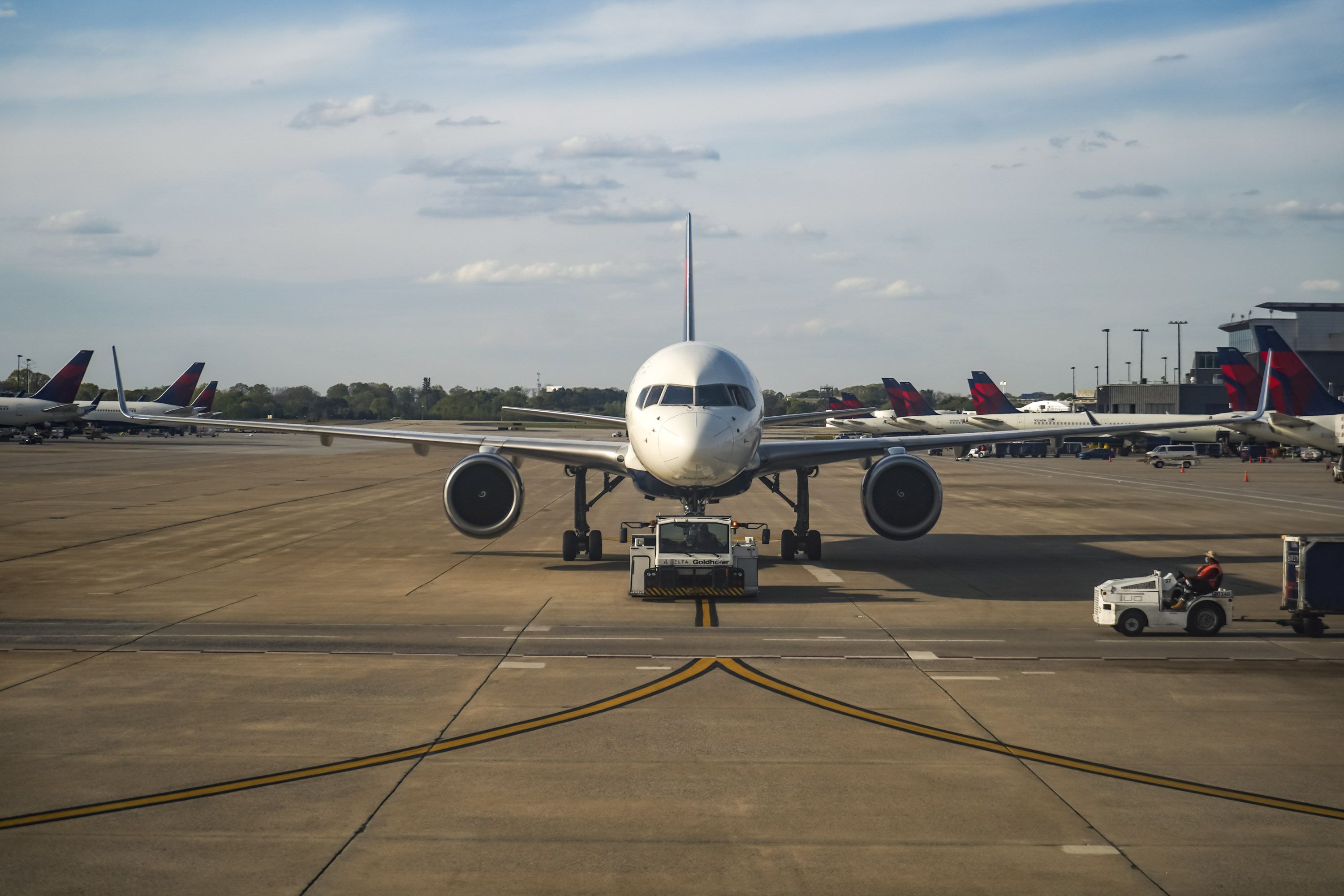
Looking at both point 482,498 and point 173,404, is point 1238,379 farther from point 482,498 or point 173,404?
point 173,404

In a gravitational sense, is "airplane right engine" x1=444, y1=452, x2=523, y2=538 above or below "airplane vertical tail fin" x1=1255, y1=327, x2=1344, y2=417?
below

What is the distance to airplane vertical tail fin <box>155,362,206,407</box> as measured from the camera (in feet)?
382

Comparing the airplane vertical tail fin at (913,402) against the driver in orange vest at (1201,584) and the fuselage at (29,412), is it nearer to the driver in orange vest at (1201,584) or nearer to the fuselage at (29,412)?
the fuselage at (29,412)

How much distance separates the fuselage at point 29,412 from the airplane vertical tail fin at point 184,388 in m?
11.6

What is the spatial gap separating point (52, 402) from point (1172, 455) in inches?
4280

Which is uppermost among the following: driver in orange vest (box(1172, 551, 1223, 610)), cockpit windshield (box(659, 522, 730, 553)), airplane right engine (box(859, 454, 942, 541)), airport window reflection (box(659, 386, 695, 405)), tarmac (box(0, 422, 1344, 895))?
airport window reflection (box(659, 386, 695, 405))

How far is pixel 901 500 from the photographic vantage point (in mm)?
Answer: 25125

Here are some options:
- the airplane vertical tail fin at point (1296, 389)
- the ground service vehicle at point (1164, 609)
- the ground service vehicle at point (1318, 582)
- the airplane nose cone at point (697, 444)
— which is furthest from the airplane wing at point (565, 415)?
the airplane vertical tail fin at point (1296, 389)

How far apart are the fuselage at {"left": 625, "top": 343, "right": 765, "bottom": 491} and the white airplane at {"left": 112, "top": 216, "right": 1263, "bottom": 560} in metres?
0.03

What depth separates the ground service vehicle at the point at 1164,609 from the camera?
735 inches

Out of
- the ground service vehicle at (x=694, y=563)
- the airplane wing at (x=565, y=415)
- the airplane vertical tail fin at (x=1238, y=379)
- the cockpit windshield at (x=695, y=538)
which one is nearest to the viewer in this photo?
the ground service vehicle at (x=694, y=563)

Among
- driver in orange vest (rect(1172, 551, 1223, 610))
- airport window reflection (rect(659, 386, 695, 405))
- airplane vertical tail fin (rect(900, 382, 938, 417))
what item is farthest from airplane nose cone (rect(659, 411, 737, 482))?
airplane vertical tail fin (rect(900, 382, 938, 417))

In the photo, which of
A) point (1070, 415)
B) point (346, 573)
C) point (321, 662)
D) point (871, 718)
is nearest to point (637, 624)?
point (321, 662)

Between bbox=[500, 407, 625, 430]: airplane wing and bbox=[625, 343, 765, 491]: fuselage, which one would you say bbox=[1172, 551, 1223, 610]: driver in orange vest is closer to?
bbox=[625, 343, 765, 491]: fuselage
